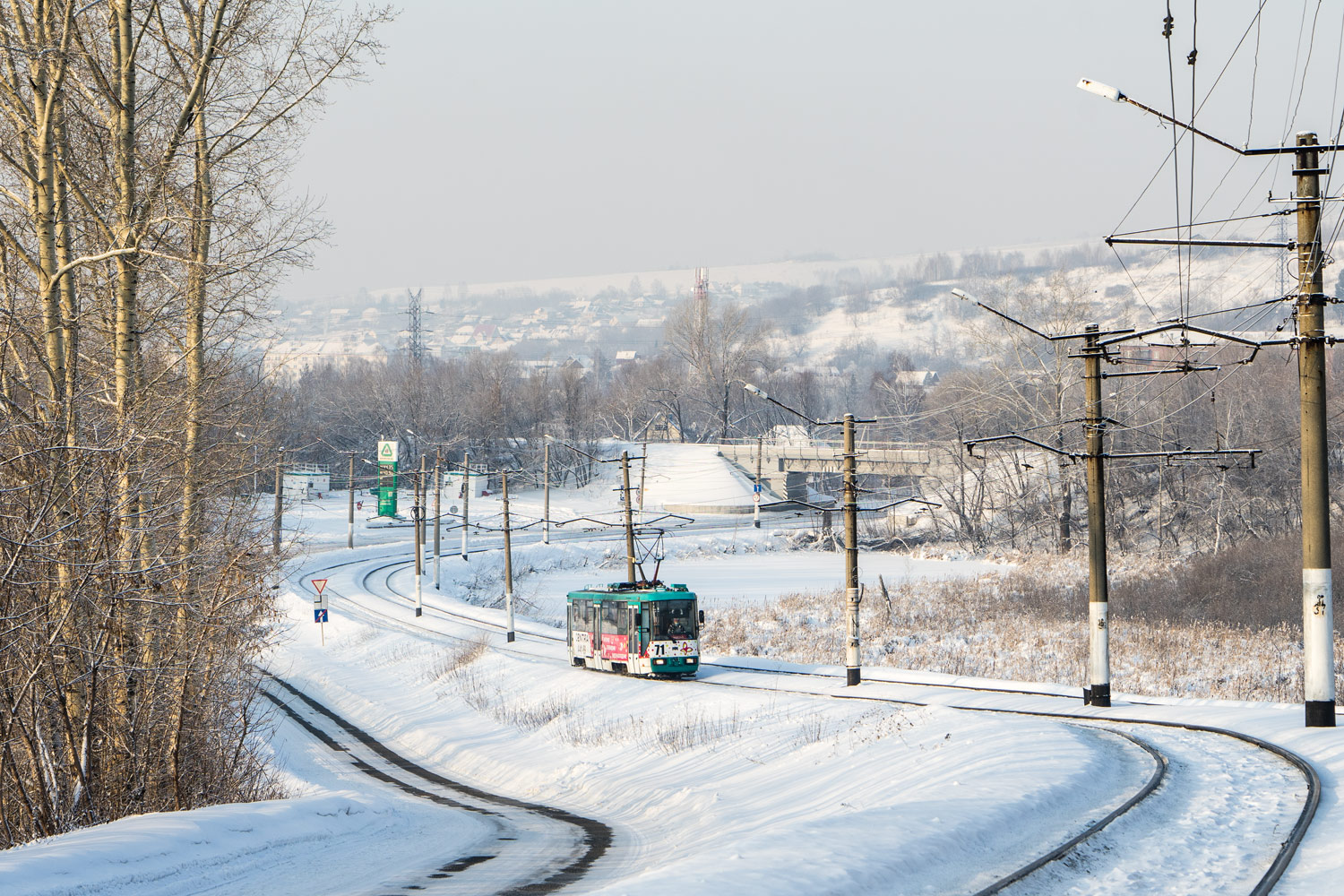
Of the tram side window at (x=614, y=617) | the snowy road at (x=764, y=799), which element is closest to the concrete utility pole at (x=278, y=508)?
the snowy road at (x=764, y=799)

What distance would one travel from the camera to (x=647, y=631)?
110ft

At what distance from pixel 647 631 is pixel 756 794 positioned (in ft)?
49.5

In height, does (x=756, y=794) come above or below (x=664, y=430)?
below

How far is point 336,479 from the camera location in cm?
10725

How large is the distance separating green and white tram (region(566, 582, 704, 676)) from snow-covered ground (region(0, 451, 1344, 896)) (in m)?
1.00

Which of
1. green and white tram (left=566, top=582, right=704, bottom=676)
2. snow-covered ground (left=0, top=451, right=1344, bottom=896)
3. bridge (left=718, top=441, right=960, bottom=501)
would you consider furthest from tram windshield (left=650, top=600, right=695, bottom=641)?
bridge (left=718, top=441, right=960, bottom=501)

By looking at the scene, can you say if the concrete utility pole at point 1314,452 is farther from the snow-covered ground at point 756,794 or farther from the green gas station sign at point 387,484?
the green gas station sign at point 387,484

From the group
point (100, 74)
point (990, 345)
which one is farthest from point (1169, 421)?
point (100, 74)

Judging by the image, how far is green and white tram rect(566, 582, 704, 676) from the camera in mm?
33281

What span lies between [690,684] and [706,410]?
339ft

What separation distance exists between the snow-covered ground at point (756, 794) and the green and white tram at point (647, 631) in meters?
1.00

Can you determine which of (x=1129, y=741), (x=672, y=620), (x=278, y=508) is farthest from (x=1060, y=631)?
(x=278, y=508)

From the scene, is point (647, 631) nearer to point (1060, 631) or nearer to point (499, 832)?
point (1060, 631)

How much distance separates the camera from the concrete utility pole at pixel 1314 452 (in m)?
18.0
